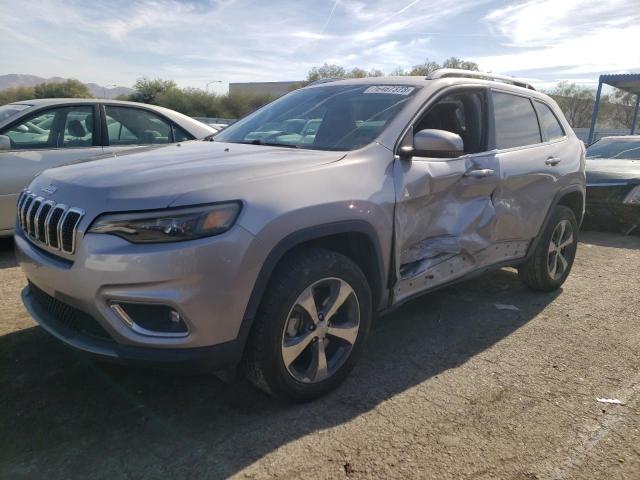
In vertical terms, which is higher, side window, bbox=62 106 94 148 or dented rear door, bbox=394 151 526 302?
side window, bbox=62 106 94 148

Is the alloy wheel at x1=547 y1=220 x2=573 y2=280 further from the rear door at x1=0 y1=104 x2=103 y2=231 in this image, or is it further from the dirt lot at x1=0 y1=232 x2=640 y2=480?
the rear door at x1=0 y1=104 x2=103 y2=231

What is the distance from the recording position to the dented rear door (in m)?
3.11

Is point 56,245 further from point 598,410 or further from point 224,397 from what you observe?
point 598,410

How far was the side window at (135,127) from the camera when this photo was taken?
5949 millimetres

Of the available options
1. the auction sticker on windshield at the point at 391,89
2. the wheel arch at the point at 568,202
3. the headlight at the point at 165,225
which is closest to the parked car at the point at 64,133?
the auction sticker on windshield at the point at 391,89

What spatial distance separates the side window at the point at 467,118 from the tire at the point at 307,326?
1643 mm

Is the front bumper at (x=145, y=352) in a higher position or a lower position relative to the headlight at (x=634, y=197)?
higher

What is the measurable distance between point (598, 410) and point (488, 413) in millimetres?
633

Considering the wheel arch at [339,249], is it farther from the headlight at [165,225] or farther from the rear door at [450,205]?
the headlight at [165,225]

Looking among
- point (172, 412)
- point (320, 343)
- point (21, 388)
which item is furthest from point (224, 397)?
point (21, 388)

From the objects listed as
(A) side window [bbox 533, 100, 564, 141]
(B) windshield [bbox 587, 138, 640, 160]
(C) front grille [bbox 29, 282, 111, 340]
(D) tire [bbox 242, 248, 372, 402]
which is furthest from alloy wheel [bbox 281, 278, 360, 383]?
(B) windshield [bbox 587, 138, 640, 160]

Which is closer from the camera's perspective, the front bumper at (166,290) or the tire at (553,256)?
the front bumper at (166,290)

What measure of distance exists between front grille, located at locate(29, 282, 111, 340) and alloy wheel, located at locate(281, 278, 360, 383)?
879 millimetres

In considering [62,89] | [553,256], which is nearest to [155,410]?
[553,256]
